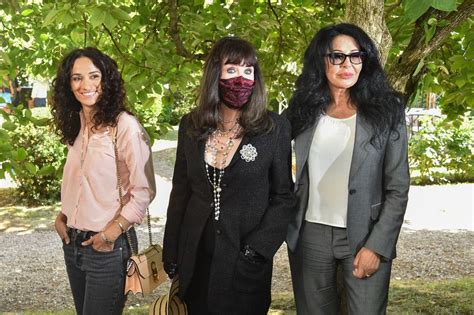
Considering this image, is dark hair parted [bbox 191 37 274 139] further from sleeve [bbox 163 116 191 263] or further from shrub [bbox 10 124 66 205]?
shrub [bbox 10 124 66 205]

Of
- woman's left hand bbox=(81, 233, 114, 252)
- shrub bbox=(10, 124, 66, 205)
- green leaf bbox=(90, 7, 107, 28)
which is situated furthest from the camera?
shrub bbox=(10, 124, 66, 205)

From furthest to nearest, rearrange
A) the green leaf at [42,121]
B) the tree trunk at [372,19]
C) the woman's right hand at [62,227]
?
1. the green leaf at [42,121]
2. the tree trunk at [372,19]
3. the woman's right hand at [62,227]

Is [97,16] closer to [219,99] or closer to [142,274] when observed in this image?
[219,99]

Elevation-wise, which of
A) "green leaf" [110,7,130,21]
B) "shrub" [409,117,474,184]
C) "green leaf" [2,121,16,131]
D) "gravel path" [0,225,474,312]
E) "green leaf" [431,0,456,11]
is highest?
"green leaf" [110,7,130,21]

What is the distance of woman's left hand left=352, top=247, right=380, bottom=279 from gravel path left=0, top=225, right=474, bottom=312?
451 centimetres

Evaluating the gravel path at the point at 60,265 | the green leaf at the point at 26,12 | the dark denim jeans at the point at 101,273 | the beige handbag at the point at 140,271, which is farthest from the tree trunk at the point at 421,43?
the gravel path at the point at 60,265

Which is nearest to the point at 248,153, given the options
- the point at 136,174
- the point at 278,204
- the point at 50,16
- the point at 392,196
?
the point at 278,204

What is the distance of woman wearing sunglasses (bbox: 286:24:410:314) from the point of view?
8.49 feet

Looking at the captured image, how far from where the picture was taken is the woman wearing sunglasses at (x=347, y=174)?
2588 mm

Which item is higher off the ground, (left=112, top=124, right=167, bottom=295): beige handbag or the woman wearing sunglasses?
the woman wearing sunglasses

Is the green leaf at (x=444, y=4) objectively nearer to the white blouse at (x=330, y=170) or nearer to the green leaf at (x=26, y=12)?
the white blouse at (x=330, y=170)

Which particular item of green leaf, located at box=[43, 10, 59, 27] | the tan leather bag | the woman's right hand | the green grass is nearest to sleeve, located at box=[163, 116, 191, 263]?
the tan leather bag

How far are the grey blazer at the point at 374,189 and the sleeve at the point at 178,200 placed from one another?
0.74m

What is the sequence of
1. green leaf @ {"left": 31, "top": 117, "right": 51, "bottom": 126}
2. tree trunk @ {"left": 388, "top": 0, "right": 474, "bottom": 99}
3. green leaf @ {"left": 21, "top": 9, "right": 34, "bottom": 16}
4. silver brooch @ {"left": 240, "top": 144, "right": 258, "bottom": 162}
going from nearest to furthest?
silver brooch @ {"left": 240, "top": 144, "right": 258, "bottom": 162}
tree trunk @ {"left": 388, "top": 0, "right": 474, "bottom": 99}
green leaf @ {"left": 31, "top": 117, "right": 51, "bottom": 126}
green leaf @ {"left": 21, "top": 9, "right": 34, "bottom": 16}
